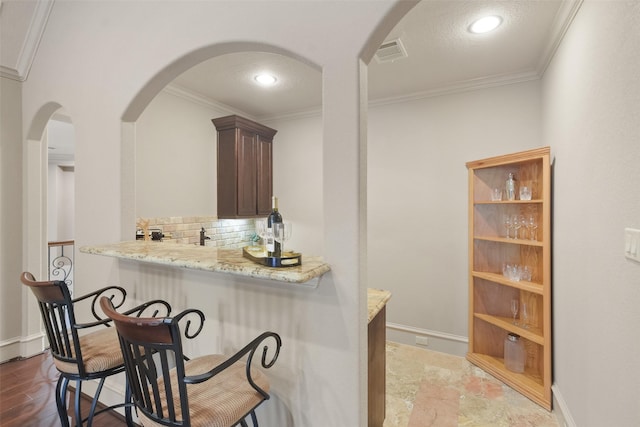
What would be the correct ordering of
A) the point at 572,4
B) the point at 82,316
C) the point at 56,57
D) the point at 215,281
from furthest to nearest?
1. the point at 56,57
2. the point at 82,316
3. the point at 572,4
4. the point at 215,281

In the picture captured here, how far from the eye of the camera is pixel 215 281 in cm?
169

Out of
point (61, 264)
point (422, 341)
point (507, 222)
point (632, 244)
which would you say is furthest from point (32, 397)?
point (507, 222)

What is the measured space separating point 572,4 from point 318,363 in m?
2.48

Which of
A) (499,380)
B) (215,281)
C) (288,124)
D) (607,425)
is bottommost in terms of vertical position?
(499,380)

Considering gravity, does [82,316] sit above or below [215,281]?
below

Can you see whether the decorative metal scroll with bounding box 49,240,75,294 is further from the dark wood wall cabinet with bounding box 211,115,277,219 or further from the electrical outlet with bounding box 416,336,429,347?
the electrical outlet with bounding box 416,336,429,347

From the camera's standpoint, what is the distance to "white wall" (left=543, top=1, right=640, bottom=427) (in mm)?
1233

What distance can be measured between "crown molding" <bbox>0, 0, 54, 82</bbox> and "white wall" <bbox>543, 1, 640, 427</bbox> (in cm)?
383

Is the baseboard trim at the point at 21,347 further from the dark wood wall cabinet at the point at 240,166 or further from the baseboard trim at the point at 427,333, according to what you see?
the baseboard trim at the point at 427,333

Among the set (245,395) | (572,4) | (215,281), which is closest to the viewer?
(245,395)

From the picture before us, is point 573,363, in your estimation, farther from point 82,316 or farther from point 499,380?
point 82,316

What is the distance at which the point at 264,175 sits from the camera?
4062 millimetres

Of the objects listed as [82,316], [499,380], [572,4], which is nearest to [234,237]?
[82,316]

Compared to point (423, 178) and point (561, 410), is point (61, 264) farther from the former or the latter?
point (561, 410)
